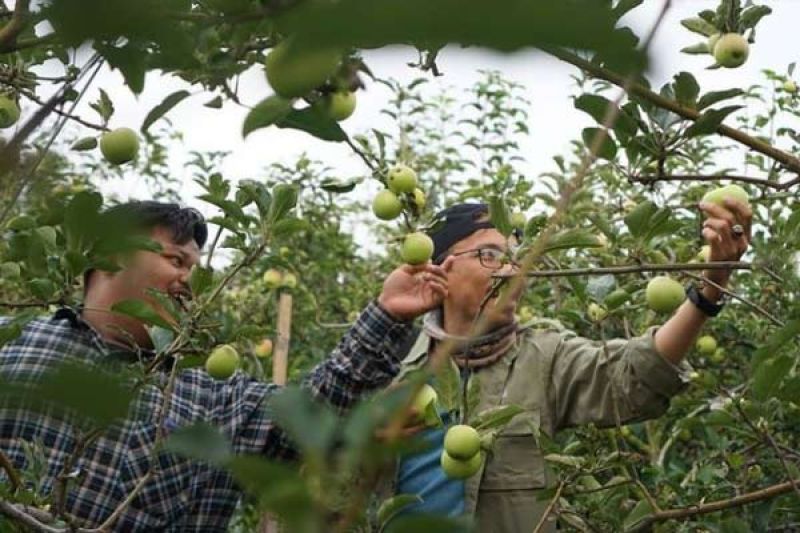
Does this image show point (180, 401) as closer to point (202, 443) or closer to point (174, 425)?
point (174, 425)

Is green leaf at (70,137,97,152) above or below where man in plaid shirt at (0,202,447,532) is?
above

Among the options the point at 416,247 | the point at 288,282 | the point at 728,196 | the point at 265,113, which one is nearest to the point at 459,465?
the point at 416,247

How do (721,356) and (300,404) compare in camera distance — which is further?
(721,356)

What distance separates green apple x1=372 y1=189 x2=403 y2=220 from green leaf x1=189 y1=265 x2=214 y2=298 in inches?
11.5

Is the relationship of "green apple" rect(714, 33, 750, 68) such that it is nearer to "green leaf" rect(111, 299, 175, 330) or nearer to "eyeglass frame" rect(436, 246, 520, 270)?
"eyeglass frame" rect(436, 246, 520, 270)

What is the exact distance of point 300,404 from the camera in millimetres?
408

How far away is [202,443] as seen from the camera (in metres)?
0.38

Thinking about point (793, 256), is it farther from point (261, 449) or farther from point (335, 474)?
point (335, 474)

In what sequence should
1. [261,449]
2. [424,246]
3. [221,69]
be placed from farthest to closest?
[261,449] < [424,246] < [221,69]

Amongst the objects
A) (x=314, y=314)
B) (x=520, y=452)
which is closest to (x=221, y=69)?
(x=520, y=452)

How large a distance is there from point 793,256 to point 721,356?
1.62 metres

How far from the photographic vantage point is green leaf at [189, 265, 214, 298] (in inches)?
72.5

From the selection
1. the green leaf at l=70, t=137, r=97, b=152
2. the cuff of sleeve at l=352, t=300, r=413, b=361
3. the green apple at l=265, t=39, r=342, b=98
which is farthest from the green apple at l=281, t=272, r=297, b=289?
the green apple at l=265, t=39, r=342, b=98

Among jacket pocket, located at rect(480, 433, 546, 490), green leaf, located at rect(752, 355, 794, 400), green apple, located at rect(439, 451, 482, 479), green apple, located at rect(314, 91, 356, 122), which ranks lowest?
jacket pocket, located at rect(480, 433, 546, 490)
